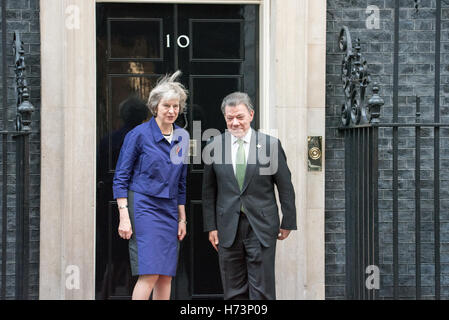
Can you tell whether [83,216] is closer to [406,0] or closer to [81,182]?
[81,182]

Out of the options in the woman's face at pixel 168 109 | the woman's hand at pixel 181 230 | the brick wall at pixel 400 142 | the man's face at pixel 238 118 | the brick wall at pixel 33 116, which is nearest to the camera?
the man's face at pixel 238 118

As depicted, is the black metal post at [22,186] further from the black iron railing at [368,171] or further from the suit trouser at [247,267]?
the black iron railing at [368,171]

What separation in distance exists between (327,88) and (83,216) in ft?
8.14

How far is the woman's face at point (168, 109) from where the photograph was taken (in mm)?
4828

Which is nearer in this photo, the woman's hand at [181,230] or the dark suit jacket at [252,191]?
the dark suit jacket at [252,191]

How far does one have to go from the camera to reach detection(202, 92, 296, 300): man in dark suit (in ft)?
15.4

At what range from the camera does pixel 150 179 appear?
488 centimetres

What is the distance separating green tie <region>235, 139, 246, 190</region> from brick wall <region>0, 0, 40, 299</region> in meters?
2.18

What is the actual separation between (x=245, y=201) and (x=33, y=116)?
237 centimetres

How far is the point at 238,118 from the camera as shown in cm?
469

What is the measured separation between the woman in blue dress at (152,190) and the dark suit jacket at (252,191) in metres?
0.29

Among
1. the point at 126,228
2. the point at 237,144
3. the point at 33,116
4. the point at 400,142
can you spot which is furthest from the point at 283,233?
the point at 33,116

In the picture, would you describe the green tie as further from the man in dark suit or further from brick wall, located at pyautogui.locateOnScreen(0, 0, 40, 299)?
brick wall, located at pyautogui.locateOnScreen(0, 0, 40, 299)

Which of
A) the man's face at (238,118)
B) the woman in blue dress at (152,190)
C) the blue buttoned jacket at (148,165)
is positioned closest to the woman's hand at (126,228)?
the woman in blue dress at (152,190)
